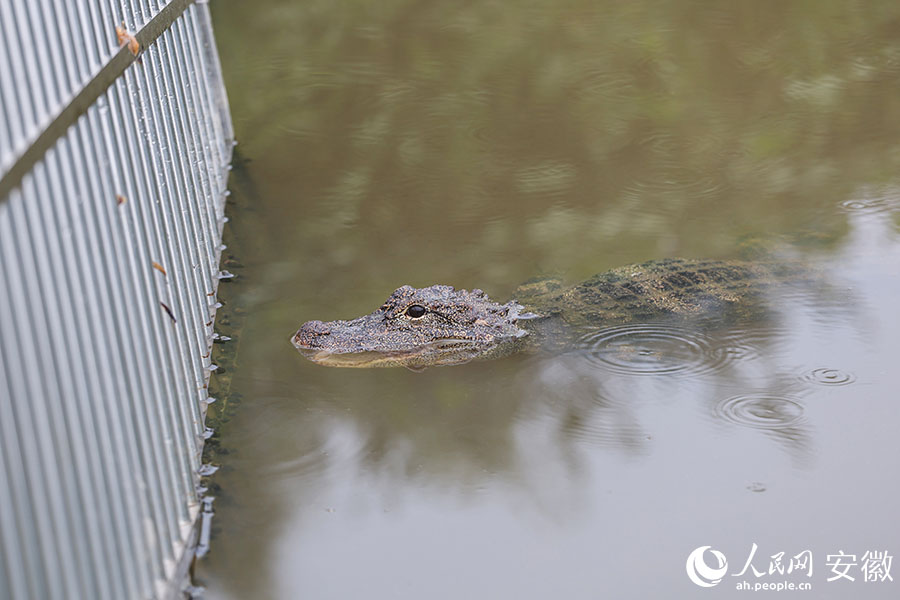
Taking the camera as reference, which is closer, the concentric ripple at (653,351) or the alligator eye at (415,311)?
the concentric ripple at (653,351)

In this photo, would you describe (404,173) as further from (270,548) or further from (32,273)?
(32,273)

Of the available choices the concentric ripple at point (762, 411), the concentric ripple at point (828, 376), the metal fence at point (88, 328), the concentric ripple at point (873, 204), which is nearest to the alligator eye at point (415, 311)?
the metal fence at point (88, 328)

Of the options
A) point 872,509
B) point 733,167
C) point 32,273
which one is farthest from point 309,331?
point 733,167

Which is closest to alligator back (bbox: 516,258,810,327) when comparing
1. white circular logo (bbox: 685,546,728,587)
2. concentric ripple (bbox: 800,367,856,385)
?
concentric ripple (bbox: 800,367,856,385)

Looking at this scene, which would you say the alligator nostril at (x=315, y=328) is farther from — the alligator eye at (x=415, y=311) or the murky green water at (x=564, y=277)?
the alligator eye at (x=415, y=311)

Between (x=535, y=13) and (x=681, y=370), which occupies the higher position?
(x=535, y=13)

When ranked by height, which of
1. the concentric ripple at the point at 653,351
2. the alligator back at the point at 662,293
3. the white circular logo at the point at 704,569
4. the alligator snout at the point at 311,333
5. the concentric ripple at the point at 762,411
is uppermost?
the alligator snout at the point at 311,333

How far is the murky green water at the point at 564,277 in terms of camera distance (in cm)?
382

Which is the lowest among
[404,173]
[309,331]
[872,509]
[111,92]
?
[872,509]

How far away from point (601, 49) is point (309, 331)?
7089mm

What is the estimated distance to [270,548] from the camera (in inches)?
150

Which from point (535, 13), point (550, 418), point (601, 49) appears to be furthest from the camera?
point (535, 13)

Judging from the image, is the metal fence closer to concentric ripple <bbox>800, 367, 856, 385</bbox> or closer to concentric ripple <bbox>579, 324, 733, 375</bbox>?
concentric ripple <bbox>579, 324, 733, 375</bbox>

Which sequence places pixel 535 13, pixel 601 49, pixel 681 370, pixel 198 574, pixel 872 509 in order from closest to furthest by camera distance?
1. pixel 198 574
2. pixel 872 509
3. pixel 681 370
4. pixel 601 49
5. pixel 535 13
